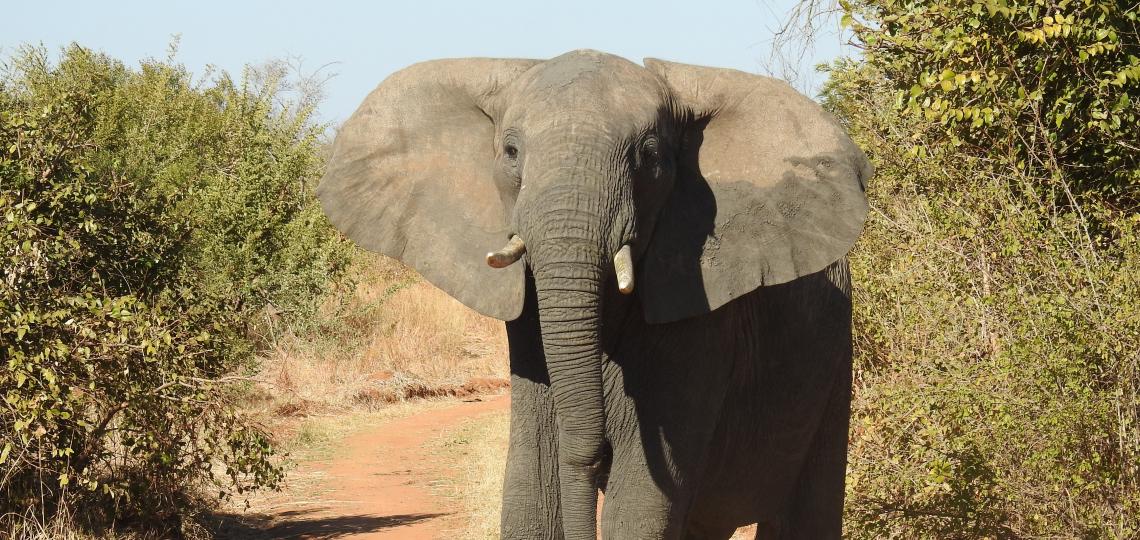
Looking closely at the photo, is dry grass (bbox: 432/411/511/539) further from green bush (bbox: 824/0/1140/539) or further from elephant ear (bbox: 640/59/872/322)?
elephant ear (bbox: 640/59/872/322)

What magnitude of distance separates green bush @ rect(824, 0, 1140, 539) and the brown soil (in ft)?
10.7

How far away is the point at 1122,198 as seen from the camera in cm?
701

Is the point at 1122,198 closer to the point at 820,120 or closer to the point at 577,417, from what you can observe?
the point at 820,120

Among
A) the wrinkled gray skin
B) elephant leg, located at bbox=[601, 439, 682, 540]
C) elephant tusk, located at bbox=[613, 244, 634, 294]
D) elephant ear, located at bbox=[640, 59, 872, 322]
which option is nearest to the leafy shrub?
elephant ear, located at bbox=[640, 59, 872, 322]

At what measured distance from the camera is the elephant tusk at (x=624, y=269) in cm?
356

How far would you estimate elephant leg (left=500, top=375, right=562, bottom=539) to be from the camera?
413 centimetres

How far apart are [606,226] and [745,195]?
726 millimetres

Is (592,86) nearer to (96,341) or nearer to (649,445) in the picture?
(649,445)

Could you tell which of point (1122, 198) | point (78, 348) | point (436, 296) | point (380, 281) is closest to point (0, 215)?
point (78, 348)

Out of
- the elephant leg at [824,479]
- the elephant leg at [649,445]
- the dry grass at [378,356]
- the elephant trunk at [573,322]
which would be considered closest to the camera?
the elephant trunk at [573,322]

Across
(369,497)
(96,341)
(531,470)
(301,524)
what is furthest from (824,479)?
(369,497)

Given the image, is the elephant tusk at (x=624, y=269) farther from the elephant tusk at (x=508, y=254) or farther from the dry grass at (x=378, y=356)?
the dry grass at (x=378, y=356)

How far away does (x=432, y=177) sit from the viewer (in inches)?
165

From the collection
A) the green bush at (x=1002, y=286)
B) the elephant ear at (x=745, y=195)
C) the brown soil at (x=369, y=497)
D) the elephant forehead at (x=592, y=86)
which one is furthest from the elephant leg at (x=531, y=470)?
the brown soil at (x=369, y=497)
